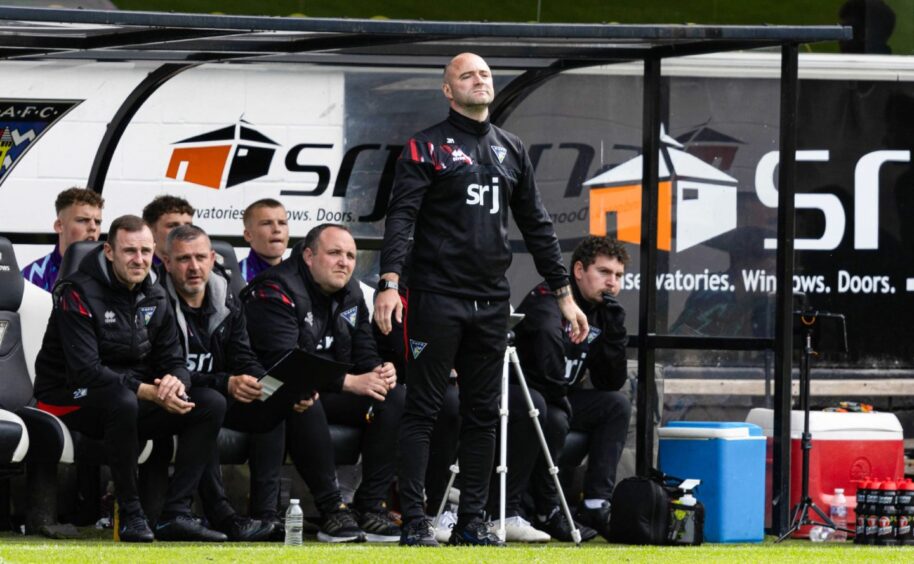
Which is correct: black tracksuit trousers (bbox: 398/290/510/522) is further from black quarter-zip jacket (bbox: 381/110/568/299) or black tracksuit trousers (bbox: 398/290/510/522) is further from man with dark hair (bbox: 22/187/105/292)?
man with dark hair (bbox: 22/187/105/292)

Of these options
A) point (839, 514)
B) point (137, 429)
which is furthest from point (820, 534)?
point (137, 429)

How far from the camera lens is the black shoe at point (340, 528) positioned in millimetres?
7539

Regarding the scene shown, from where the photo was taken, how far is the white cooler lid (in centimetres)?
862

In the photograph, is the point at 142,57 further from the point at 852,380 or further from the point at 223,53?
the point at 852,380

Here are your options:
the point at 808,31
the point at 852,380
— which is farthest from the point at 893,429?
the point at 808,31

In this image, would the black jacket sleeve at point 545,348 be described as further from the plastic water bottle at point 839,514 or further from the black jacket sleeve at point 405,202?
the black jacket sleeve at point 405,202

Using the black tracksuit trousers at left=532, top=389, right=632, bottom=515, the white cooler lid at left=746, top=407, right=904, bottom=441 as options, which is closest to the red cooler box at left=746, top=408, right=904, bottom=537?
the white cooler lid at left=746, top=407, right=904, bottom=441

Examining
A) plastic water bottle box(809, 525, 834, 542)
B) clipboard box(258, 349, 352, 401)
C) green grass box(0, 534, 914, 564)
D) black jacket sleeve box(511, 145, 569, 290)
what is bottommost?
plastic water bottle box(809, 525, 834, 542)

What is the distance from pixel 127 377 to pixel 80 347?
23 cm

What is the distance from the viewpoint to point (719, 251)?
892cm

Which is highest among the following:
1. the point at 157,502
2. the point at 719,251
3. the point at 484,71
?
the point at 484,71

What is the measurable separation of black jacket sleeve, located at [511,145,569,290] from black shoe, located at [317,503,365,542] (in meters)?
1.39

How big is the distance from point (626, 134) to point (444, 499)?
2467 mm

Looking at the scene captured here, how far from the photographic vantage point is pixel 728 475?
27.2 feet
